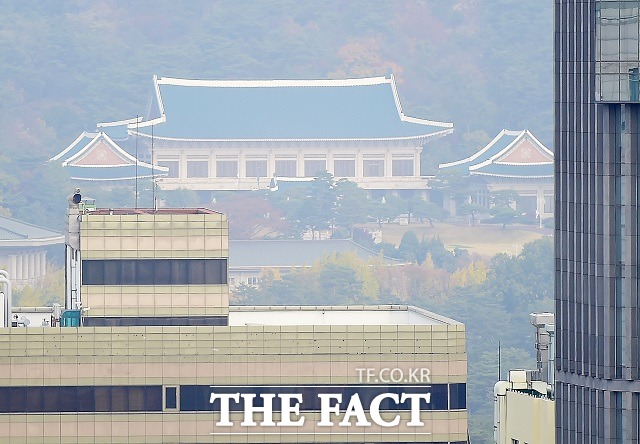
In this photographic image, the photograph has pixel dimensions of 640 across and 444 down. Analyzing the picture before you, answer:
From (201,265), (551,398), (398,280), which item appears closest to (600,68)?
(551,398)

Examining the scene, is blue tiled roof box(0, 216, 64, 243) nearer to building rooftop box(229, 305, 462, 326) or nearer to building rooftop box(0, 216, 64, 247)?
building rooftop box(0, 216, 64, 247)

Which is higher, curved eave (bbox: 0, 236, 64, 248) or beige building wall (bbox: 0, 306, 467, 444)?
curved eave (bbox: 0, 236, 64, 248)

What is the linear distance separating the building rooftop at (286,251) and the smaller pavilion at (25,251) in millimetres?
16713

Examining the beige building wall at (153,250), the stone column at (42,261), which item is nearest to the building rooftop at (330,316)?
the beige building wall at (153,250)

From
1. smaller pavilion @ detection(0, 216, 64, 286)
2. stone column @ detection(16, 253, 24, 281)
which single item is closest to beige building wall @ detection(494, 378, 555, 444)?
smaller pavilion @ detection(0, 216, 64, 286)

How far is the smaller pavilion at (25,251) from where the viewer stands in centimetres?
17250

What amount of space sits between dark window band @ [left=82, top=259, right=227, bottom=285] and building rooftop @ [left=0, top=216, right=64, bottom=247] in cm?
10785

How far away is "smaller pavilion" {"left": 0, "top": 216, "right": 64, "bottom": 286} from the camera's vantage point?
6791 inches

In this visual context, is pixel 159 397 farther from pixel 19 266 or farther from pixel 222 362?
pixel 19 266

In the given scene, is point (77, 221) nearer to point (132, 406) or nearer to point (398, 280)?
point (132, 406)

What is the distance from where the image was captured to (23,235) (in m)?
177

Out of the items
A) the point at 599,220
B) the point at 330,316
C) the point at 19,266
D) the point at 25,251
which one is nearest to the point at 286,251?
the point at 25,251

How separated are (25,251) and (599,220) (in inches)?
5468

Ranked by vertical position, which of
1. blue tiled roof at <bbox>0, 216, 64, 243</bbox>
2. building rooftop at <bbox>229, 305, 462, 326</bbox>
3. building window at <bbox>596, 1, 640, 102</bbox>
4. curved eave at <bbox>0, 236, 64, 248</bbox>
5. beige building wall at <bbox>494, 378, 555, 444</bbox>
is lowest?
beige building wall at <bbox>494, 378, 555, 444</bbox>
